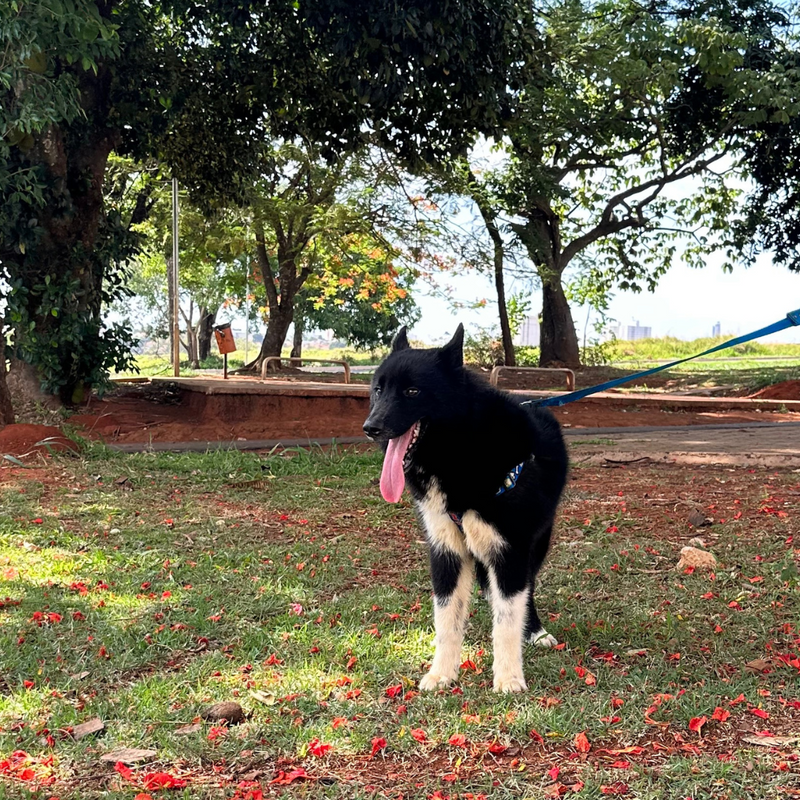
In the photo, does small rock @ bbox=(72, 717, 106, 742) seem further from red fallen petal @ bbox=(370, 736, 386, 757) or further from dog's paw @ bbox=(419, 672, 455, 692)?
dog's paw @ bbox=(419, 672, 455, 692)

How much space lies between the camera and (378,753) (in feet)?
9.86

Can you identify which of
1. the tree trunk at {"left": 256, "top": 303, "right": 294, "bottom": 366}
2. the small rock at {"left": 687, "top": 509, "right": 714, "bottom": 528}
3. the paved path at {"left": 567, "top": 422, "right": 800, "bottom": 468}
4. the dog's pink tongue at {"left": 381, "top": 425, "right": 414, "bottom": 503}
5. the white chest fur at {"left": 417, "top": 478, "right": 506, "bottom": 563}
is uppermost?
the tree trunk at {"left": 256, "top": 303, "right": 294, "bottom": 366}

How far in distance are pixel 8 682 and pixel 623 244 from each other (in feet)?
74.9

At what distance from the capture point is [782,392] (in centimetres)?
1753

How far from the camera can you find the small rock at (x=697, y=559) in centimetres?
522

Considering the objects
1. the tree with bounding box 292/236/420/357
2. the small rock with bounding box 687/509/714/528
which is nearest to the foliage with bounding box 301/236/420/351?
the tree with bounding box 292/236/420/357

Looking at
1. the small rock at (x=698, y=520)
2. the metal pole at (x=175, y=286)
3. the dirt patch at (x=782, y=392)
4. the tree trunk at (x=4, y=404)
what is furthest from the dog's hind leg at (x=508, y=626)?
the metal pole at (x=175, y=286)

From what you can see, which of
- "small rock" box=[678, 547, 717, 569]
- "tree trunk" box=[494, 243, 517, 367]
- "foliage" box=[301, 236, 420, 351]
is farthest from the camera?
"foliage" box=[301, 236, 420, 351]

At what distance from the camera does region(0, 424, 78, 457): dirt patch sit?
369 inches

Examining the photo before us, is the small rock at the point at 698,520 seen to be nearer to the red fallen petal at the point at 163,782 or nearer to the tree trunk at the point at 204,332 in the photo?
the red fallen petal at the point at 163,782

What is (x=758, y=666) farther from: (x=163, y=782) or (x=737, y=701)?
(x=163, y=782)

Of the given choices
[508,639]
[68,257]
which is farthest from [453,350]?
[68,257]

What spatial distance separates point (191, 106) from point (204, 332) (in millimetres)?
24911

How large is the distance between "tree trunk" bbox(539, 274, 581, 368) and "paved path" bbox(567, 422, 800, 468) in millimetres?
11947
